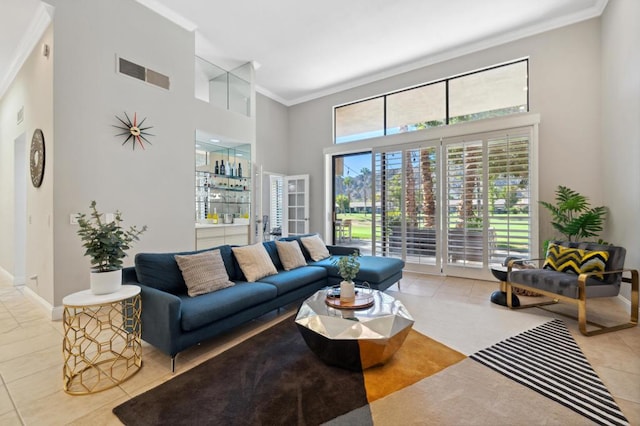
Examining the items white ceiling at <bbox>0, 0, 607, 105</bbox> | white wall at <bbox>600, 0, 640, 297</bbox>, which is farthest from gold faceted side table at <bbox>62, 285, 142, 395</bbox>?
white wall at <bbox>600, 0, 640, 297</bbox>

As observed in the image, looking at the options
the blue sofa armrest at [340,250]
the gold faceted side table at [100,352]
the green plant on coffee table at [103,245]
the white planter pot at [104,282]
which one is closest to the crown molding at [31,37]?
the green plant on coffee table at [103,245]

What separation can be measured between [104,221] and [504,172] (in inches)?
225

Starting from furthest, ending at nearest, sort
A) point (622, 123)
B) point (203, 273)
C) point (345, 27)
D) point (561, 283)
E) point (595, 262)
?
point (345, 27) → point (622, 123) → point (595, 262) → point (561, 283) → point (203, 273)

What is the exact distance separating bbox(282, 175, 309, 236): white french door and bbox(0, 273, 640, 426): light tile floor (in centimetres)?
327

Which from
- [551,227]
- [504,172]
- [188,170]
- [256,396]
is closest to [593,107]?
[504,172]

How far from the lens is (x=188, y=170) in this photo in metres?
4.50

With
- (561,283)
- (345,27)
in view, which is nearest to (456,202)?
(561,283)

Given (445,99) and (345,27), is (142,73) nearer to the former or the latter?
(345,27)

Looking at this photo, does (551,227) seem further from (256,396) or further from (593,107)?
(256,396)

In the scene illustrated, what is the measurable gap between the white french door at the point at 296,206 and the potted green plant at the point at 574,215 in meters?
4.51

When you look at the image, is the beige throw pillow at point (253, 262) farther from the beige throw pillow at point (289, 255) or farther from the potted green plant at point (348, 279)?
the potted green plant at point (348, 279)

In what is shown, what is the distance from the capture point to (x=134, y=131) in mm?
3836

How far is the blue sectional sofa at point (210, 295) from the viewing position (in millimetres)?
2203

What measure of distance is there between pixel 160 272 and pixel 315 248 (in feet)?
7.25
